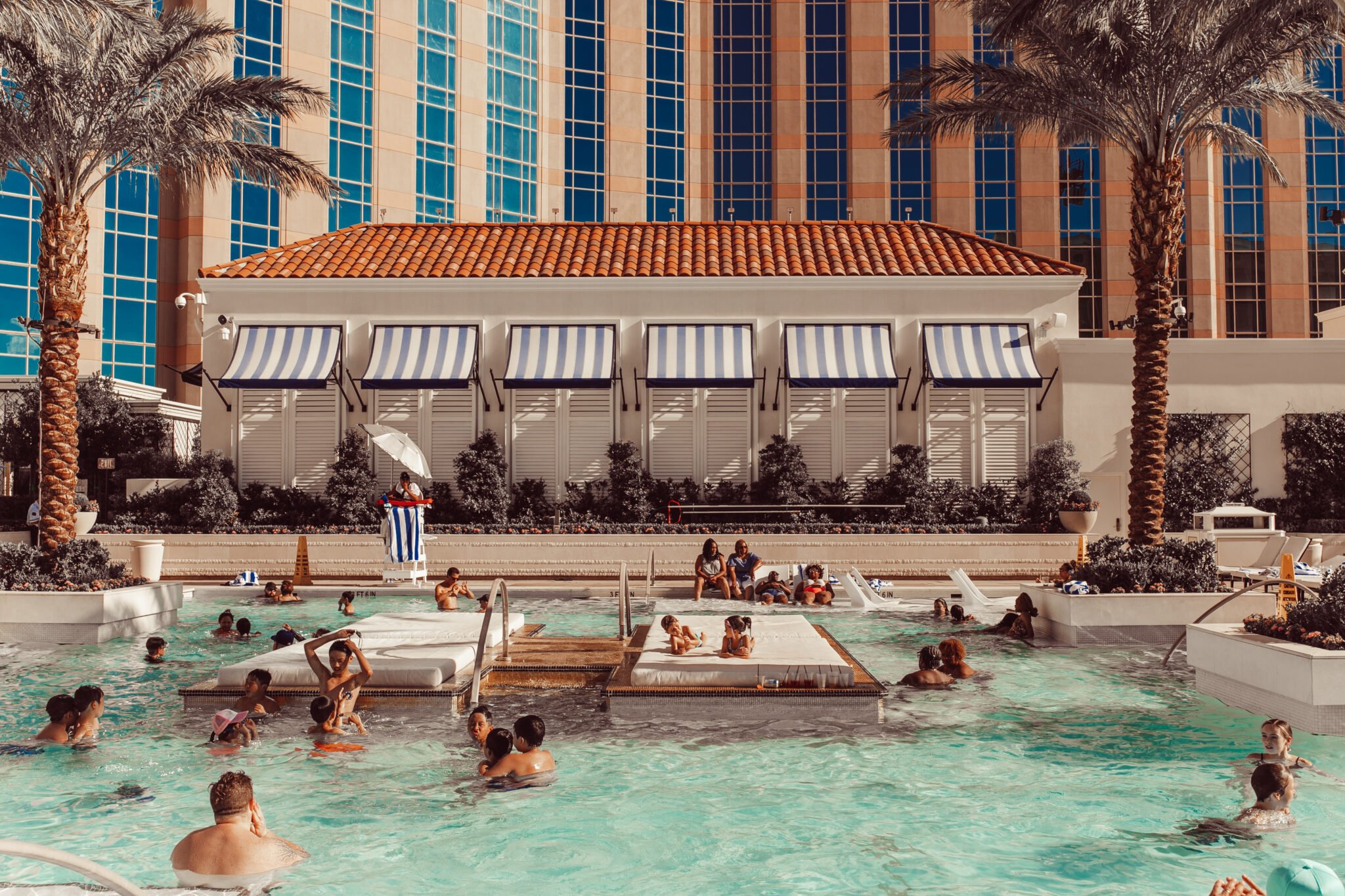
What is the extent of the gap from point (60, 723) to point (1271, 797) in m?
10.8

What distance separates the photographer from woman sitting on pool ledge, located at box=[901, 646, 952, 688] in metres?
13.7

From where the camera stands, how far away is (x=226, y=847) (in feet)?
23.1

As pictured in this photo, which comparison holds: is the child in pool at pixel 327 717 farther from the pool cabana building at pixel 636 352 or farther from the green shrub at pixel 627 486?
the pool cabana building at pixel 636 352

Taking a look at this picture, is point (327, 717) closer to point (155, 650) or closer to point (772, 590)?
point (155, 650)

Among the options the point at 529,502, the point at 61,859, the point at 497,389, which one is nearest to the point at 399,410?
the point at 497,389

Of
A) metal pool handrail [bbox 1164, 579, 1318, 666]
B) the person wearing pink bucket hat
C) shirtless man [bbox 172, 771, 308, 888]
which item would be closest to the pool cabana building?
metal pool handrail [bbox 1164, 579, 1318, 666]

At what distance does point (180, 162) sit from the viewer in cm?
2059

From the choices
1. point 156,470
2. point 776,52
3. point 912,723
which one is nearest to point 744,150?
point 776,52

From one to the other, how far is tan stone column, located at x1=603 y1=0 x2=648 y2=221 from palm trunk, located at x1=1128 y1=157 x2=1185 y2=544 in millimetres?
43523

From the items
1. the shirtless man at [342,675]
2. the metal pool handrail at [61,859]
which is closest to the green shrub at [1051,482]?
the shirtless man at [342,675]

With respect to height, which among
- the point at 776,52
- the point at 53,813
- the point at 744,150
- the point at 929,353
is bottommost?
the point at 53,813

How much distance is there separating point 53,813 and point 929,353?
75.4 ft

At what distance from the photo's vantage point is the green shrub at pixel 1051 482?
2642 cm

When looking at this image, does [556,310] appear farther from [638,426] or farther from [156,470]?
[156,470]
